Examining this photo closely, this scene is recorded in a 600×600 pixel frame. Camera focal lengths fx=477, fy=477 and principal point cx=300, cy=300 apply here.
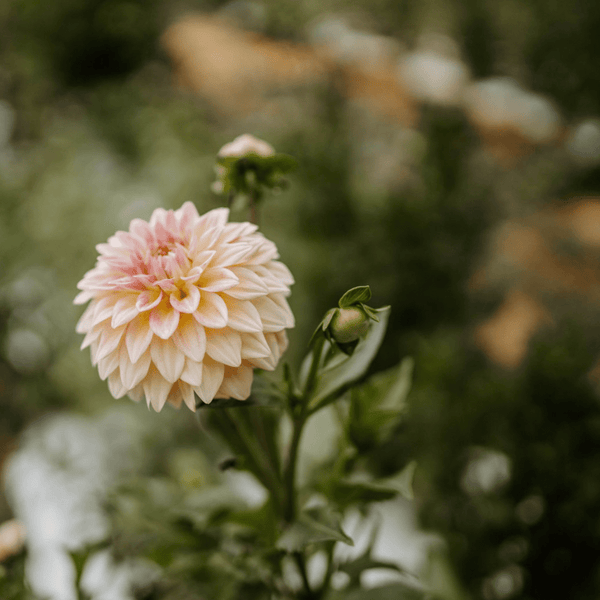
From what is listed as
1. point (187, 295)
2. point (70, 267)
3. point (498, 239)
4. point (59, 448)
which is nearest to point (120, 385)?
point (187, 295)

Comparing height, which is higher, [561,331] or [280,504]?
[280,504]

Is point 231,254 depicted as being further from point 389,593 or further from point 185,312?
point 389,593

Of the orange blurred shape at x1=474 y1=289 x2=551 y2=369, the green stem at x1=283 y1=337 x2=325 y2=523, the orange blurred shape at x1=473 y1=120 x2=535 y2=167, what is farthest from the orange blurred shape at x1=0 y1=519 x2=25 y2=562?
the orange blurred shape at x1=473 y1=120 x2=535 y2=167

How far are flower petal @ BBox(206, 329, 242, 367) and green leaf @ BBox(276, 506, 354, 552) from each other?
13 cm

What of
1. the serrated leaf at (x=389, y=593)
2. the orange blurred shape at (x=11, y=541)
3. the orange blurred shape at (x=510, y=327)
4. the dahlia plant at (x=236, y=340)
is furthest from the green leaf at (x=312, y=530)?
the orange blurred shape at (x=510, y=327)

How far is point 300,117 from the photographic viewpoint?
1.49 meters

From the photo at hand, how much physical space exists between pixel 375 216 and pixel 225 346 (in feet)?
3.08

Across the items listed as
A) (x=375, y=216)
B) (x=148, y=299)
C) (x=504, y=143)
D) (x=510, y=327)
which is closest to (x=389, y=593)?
(x=148, y=299)

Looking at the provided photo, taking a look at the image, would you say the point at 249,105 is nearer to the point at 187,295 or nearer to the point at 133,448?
the point at 133,448

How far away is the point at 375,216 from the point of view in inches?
44.6

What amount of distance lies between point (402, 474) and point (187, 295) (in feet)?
0.64

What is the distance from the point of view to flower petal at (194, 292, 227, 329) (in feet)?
0.80

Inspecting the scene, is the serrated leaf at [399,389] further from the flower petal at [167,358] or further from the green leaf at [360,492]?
the flower petal at [167,358]

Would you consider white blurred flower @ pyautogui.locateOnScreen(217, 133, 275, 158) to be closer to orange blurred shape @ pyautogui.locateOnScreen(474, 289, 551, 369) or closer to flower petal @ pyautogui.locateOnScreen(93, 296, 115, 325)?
flower petal @ pyautogui.locateOnScreen(93, 296, 115, 325)
